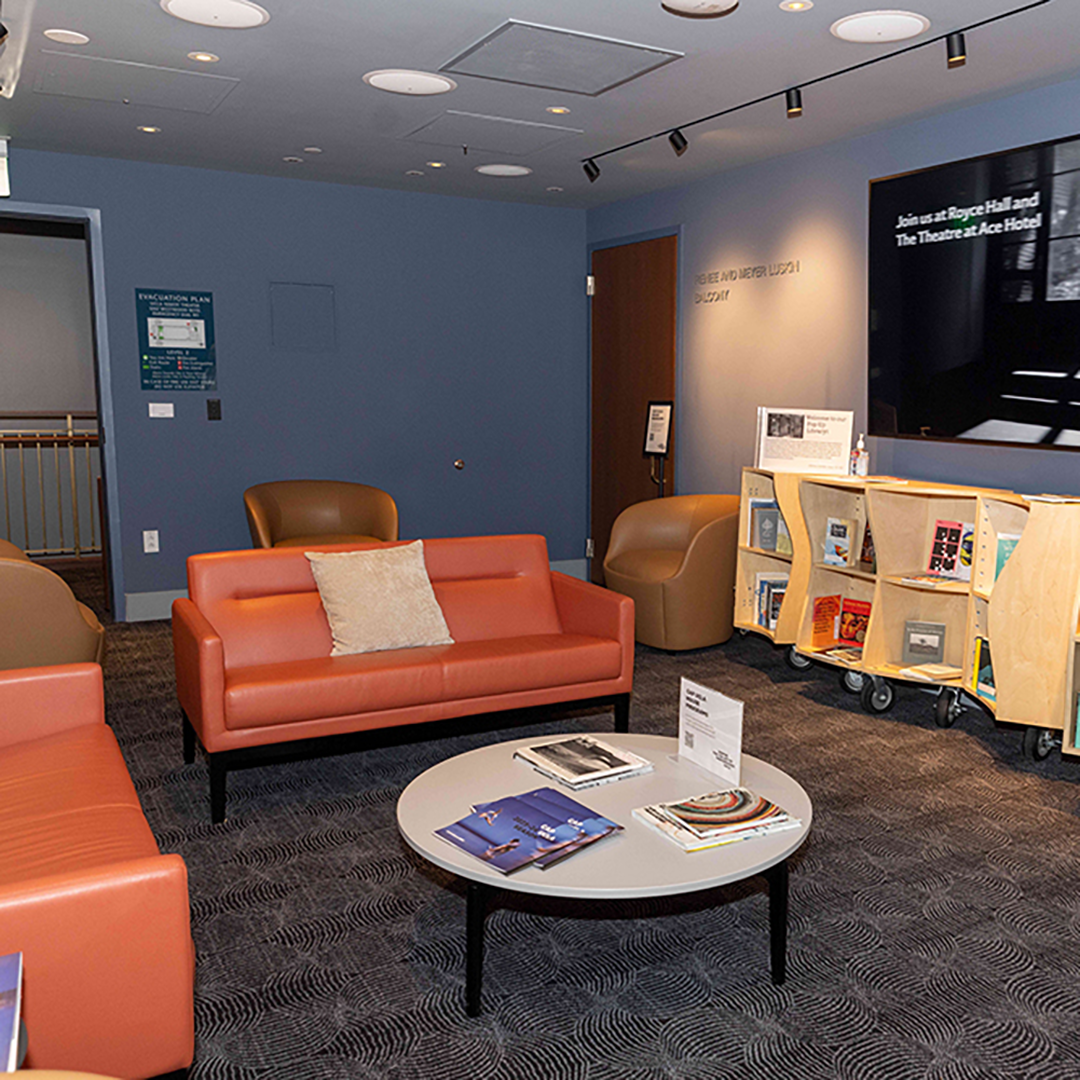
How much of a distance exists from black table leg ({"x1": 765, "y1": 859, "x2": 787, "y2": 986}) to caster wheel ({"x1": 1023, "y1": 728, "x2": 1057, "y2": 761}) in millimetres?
2048

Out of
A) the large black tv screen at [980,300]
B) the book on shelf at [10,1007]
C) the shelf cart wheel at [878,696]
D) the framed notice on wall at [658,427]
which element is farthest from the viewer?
the framed notice on wall at [658,427]

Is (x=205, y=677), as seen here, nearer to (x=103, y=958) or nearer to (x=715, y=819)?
(x=103, y=958)

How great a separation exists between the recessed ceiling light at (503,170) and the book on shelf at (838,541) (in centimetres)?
296

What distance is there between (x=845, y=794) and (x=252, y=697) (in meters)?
2.14

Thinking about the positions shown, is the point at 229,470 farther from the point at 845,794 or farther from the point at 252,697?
the point at 845,794

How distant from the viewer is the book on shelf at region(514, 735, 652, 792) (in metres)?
2.78

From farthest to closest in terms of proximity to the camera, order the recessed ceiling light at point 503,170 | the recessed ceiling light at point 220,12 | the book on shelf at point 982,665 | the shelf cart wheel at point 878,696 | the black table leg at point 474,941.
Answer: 1. the recessed ceiling light at point 503,170
2. the shelf cart wheel at point 878,696
3. the book on shelf at point 982,665
4. the recessed ceiling light at point 220,12
5. the black table leg at point 474,941

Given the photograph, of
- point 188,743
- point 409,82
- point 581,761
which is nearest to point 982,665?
point 581,761

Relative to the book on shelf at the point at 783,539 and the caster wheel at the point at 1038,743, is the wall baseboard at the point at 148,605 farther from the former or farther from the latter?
the caster wheel at the point at 1038,743

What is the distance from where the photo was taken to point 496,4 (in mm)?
3574

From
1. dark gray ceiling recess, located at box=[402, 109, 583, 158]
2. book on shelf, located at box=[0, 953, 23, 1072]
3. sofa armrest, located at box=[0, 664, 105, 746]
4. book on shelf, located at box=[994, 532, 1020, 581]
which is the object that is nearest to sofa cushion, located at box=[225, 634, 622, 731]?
sofa armrest, located at box=[0, 664, 105, 746]

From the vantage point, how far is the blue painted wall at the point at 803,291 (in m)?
4.68

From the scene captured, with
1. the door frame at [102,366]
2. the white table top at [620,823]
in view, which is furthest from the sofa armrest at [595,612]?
the door frame at [102,366]

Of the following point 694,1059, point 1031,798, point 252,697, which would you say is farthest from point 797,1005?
point 252,697
